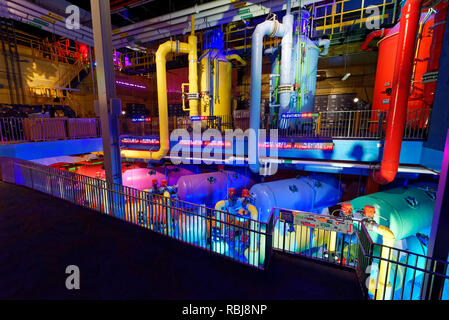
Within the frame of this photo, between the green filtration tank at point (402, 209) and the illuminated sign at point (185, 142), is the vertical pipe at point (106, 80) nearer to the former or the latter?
the illuminated sign at point (185, 142)

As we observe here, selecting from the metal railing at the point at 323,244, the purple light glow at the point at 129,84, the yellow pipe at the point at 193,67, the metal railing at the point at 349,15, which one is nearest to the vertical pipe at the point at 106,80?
the yellow pipe at the point at 193,67

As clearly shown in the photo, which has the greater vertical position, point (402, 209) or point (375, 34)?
point (375, 34)

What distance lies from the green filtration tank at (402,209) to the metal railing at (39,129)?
13320 mm

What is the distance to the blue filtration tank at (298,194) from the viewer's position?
7.62 m

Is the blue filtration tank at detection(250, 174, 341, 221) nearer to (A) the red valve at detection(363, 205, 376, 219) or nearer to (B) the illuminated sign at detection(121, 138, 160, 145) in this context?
(A) the red valve at detection(363, 205, 376, 219)

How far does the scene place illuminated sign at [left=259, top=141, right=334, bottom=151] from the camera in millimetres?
7742

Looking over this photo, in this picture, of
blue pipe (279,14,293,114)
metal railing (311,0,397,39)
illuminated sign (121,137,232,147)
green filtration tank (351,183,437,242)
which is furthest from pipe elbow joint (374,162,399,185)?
metal railing (311,0,397,39)

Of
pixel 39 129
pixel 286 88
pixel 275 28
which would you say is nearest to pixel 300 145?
pixel 286 88

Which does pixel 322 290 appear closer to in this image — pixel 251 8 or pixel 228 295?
pixel 228 295

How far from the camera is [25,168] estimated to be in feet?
26.0

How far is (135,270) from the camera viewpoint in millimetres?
3521

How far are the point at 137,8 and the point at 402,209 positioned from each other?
52.2 feet

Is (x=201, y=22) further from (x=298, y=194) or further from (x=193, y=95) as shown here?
(x=298, y=194)
